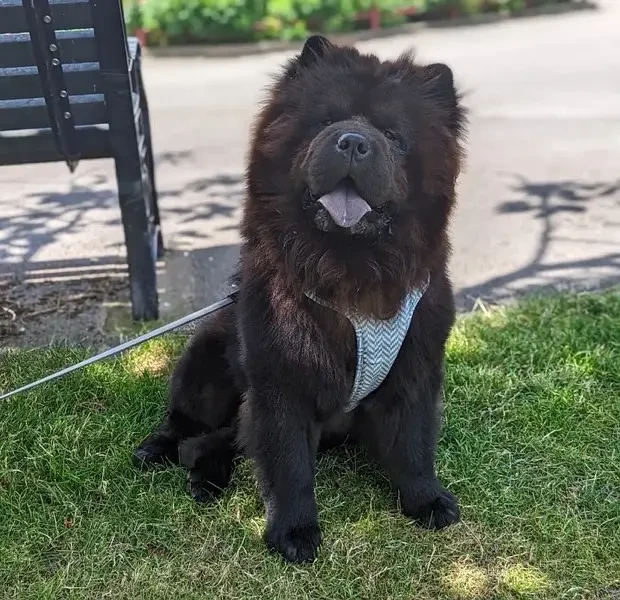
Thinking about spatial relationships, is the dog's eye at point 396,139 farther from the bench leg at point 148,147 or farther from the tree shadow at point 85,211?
the tree shadow at point 85,211

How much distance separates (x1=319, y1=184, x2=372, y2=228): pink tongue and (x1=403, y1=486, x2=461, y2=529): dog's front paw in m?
1.14

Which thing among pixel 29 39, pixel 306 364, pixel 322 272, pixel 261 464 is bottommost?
pixel 261 464

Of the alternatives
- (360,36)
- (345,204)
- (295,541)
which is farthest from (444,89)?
(360,36)

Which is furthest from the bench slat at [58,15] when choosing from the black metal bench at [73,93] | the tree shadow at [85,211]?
the tree shadow at [85,211]

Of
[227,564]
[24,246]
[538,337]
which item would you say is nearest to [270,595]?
[227,564]

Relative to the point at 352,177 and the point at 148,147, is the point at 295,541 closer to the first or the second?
the point at 352,177

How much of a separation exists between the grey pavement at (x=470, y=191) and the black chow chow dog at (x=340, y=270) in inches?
24.2

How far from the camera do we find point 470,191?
6.38 m

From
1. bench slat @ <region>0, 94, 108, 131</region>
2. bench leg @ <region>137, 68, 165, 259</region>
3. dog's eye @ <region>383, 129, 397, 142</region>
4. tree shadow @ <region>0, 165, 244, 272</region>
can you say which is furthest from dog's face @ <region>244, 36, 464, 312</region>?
tree shadow @ <region>0, 165, 244, 272</region>

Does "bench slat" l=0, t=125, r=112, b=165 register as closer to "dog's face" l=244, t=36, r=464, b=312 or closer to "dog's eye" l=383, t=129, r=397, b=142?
"dog's face" l=244, t=36, r=464, b=312

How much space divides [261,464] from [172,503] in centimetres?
45

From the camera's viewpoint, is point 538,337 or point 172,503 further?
point 538,337

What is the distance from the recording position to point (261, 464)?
2701mm

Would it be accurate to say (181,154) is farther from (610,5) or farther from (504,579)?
(610,5)
